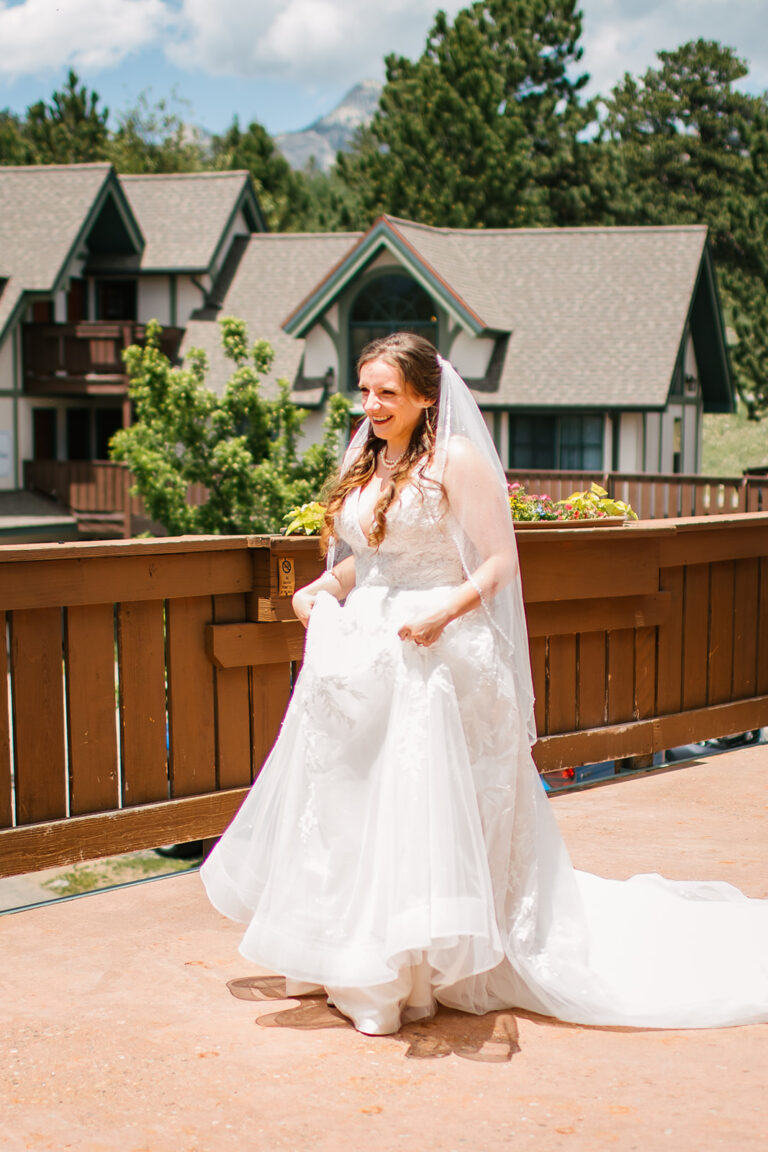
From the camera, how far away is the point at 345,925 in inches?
140

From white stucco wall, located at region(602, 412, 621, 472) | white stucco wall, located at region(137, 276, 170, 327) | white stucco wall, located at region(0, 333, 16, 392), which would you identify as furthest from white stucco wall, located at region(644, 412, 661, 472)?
white stucco wall, located at region(0, 333, 16, 392)

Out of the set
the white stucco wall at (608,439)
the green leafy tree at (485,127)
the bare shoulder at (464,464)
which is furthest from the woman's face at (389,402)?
the green leafy tree at (485,127)

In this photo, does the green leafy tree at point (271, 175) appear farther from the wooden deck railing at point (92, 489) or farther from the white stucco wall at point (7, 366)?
the wooden deck railing at point (92, 489)

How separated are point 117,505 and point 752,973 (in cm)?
2795

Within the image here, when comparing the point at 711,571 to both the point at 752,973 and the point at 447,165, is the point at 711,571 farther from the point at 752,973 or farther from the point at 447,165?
the point at 447,165

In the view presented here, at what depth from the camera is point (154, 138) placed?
2438 inches

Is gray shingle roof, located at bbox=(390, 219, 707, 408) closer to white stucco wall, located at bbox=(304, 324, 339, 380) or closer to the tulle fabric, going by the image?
white stucco wall, located at bbox=(304, 324, 339, 380)

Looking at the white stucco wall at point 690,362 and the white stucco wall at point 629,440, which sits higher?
the white stucco wall at point 690,362

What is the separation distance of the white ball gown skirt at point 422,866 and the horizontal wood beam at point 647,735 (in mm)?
2291

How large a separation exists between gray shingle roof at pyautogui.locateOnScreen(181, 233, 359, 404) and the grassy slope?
17798mm

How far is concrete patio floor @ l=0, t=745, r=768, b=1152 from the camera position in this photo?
2975mm

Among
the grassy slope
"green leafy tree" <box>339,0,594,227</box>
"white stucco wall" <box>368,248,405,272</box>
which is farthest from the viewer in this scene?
the grassy slope

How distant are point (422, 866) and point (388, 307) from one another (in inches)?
1085

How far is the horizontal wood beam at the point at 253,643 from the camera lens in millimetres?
5160
